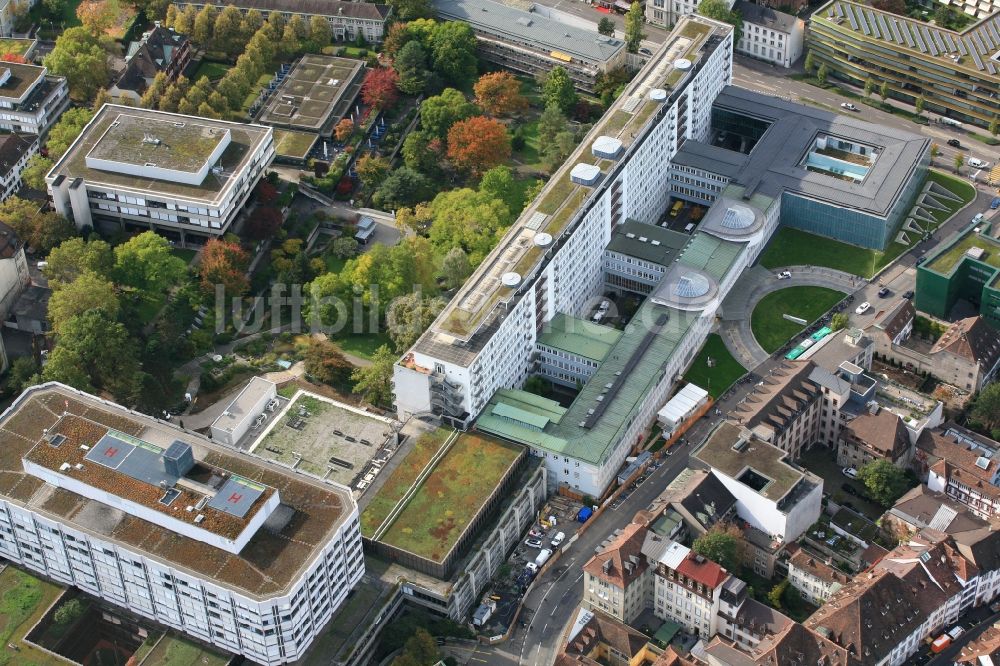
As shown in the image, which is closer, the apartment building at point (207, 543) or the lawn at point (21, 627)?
the apartment building at point (207, 543)

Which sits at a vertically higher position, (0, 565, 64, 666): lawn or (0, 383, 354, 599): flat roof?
(0, 383, 354, 599): flat roof

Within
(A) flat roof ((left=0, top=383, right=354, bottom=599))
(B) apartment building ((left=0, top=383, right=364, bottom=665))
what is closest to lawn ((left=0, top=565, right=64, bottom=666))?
(B) apartment building ((left=0, top=383, right=364, bottom=665))

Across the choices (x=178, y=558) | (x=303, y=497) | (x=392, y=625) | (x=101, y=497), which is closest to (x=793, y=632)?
(x=392, y=625)

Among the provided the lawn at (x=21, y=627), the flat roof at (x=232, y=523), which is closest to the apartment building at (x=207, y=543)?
the flat roof at (x=232, y=523)

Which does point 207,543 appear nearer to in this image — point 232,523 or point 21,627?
point 232,523

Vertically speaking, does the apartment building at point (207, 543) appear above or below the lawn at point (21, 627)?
above

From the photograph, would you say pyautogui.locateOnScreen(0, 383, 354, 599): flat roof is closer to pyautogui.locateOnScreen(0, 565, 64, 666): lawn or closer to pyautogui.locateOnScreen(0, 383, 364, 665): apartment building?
pyautogui.locateOnScreen(0, 383, 364, 665): apartment building

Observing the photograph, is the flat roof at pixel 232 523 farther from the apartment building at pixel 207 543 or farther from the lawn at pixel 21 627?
the lawn at pixel 21 627

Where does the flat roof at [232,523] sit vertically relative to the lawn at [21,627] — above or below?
above

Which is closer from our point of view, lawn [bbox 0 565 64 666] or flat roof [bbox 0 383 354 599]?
flat roof [bbox 0 383 354 599]
